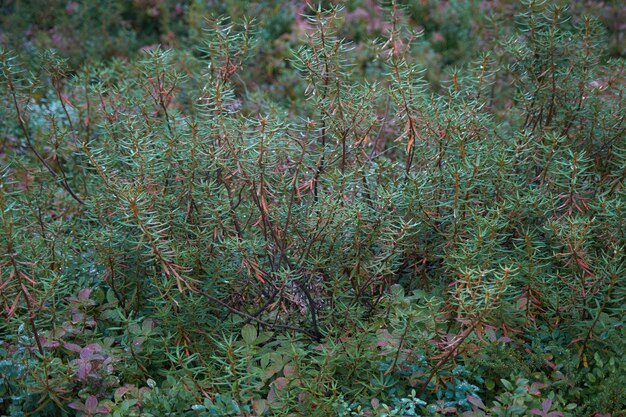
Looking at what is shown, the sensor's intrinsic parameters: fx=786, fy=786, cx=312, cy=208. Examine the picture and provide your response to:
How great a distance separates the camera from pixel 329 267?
10.5 feet

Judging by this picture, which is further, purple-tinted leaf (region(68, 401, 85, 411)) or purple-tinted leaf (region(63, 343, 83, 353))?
purple-tinted leaf (region(63, 343, 83, 353))

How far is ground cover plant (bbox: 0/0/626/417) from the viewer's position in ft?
9.71

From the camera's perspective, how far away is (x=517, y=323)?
332 cm

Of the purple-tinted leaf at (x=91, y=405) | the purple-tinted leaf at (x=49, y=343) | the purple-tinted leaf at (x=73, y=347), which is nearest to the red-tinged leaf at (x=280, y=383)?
the purple-tinted leaf at (x=91, y=405)

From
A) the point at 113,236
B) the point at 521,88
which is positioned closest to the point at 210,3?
the point at 521,88

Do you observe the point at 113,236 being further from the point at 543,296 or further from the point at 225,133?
the point at 543,296

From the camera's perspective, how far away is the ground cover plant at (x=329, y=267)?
9.71ft

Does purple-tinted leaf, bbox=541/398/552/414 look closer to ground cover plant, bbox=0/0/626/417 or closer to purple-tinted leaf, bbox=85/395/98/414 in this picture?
ground cover plant, bbox=0/0/626/417

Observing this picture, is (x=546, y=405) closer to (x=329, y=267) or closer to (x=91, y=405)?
(x=329, y=267)

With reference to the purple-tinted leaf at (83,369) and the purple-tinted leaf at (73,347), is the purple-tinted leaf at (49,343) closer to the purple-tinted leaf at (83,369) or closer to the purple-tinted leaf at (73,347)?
the purple-tinted leaf at (73,347)

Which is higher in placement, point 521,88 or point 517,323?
point 521,88

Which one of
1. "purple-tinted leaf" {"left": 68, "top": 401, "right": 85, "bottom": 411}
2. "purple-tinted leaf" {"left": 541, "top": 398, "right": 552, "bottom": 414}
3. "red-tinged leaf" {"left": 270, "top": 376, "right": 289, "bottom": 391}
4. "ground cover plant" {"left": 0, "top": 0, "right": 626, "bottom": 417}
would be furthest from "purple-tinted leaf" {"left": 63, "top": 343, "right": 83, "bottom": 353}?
"purple-tinted leaf" {"left": 541, "top": 398, "right": 552, "bottom": 414}

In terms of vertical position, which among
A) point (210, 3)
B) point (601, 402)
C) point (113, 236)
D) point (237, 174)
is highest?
point (237, 174)

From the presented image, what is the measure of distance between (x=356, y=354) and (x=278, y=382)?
32 cm
